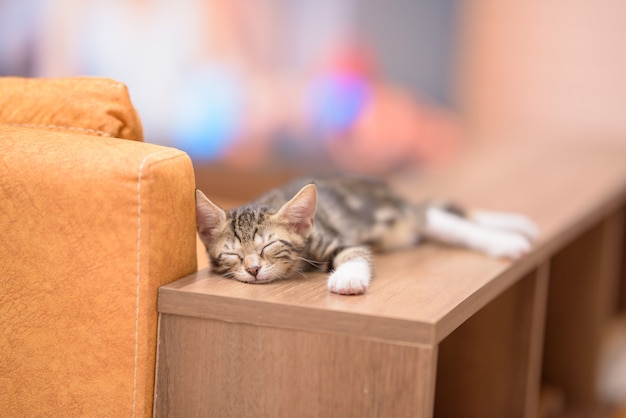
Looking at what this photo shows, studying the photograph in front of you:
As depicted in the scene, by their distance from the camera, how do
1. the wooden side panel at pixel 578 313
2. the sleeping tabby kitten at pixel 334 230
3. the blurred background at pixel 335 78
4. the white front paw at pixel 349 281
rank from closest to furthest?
the white front paw at pixel 349 281
the sleeping tabby kitten at pixel 334 230
the wooden side panel at pixel 578 313
the blurred background at pixel 335 78

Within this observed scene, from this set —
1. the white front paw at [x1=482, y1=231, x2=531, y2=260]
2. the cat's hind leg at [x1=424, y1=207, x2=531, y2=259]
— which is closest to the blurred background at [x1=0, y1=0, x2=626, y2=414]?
the cat's hind leg at [x1=424, y1=207, x2=531, y2=259]

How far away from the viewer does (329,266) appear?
5.51 feet

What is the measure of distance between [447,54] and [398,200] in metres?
2.64

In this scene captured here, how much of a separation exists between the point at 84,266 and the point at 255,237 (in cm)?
32

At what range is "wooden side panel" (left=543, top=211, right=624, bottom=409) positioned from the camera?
2.87m

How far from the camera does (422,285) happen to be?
158cm

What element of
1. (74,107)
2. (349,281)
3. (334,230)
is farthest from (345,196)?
(74,107)

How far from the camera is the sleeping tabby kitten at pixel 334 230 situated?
1.54 metres

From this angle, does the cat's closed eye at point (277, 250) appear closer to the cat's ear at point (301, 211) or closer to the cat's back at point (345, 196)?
the cat's ear at point (301, 211)

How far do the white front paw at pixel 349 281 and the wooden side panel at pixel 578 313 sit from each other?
158 cm

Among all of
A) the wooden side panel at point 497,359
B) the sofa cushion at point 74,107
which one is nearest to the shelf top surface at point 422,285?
the wooden side panel at point 497,359

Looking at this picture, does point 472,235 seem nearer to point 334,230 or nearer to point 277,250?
point 334,230

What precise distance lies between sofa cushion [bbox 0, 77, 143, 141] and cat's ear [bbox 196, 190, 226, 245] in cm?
19

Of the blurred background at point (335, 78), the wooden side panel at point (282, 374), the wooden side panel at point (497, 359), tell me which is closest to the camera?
the wooden side panel at point (282, 374)
